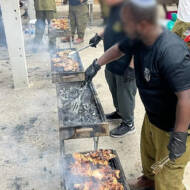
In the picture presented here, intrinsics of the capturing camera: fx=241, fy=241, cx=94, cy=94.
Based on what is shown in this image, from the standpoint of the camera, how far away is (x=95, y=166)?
2381mm

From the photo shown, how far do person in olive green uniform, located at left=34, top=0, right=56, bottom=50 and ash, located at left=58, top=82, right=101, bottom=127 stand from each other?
3226 millimetres

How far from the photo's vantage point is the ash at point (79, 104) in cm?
275

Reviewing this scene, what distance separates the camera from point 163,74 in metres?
1.71

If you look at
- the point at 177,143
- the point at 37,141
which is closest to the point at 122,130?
the point at 37,141

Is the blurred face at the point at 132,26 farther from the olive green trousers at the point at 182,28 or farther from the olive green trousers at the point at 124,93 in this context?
the olive green trousers at the point at 182,28

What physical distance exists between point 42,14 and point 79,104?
4606 millimetres

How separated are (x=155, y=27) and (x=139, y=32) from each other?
0.22 ft

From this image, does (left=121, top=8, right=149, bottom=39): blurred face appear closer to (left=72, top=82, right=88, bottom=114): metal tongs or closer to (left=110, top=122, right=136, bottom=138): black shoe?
(left=72, top=82, right=88, bottom=114): metal tongs

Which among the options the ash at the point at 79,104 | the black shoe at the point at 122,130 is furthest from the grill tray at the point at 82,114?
the black shoe at the point at 122,130

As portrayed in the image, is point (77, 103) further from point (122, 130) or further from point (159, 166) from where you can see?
point (159, 166)

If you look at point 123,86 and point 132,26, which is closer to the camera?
point 132,26

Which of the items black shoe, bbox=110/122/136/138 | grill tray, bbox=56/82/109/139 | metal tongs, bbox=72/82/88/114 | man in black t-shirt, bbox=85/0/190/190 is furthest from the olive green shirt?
man in black t-shirt, bbox=85/0/190/190

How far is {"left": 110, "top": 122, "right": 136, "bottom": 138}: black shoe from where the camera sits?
3705mm

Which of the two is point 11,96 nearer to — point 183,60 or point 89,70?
point 89,70
